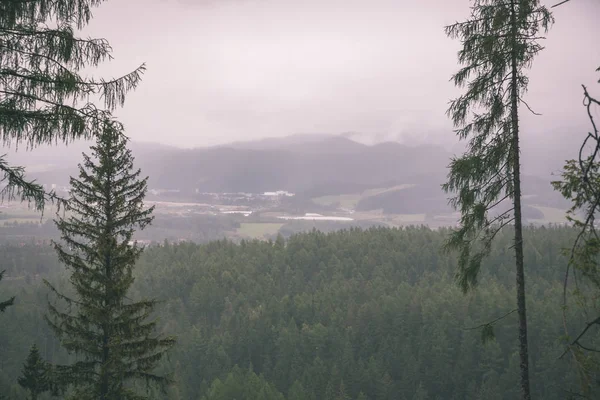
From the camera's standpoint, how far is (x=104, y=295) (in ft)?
38.7

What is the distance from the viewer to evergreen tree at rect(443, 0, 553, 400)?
9836 mm

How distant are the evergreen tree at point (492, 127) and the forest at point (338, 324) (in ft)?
97.6

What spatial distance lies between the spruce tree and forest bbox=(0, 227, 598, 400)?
26181 mm

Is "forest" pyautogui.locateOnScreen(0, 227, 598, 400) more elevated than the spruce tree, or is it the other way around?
the spruce tree

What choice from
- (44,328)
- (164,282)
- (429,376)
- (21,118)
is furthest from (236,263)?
(21,118)

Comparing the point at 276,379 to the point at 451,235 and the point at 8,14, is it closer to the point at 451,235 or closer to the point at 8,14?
the point at 451,235

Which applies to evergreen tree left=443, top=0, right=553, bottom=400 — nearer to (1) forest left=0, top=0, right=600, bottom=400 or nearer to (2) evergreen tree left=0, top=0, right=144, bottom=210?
(1) forest left=0, top=0, right=600, bottom=400

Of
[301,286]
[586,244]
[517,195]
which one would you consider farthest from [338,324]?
[586,244]

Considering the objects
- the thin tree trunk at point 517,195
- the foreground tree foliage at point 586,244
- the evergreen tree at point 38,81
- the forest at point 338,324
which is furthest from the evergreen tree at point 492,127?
the forest at point 338,324

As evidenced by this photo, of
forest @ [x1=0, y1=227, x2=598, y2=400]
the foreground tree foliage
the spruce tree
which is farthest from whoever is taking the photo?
forest @ [x1=0, y1=227, x2=598, y2=400]

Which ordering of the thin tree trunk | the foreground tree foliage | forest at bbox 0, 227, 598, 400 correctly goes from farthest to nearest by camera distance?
forest at bbox 0, 227, 598, 400 < the thin tree trunk < the foreground tree foliage

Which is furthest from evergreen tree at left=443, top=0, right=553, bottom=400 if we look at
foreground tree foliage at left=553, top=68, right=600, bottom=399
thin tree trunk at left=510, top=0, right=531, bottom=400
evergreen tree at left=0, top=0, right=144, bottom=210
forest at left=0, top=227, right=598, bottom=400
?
forest at left=0, top=227, right=598, bottom=400

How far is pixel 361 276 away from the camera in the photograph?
259 ft

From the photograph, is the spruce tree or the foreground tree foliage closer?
the foreground tree foliage
